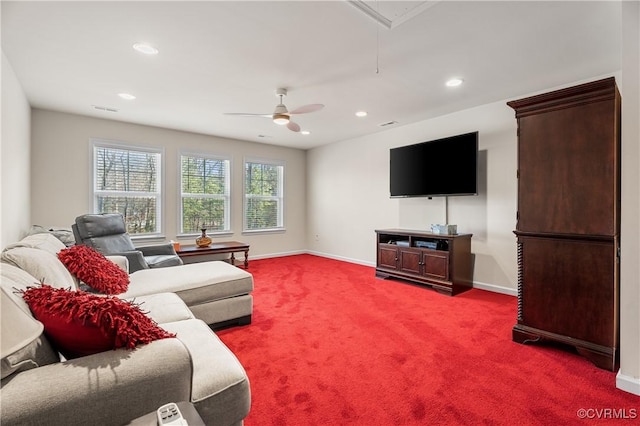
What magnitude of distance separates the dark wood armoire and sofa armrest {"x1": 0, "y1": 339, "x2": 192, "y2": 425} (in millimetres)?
2601

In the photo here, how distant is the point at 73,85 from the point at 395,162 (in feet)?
14.0

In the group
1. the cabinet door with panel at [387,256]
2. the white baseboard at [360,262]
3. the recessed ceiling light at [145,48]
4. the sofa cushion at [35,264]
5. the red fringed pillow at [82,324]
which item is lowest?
the white baseboard at [360,262]

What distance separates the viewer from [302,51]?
8.53 feet

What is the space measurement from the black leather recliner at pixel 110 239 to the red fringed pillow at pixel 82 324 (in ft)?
7.54

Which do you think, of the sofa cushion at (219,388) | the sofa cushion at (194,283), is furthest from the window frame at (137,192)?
the sofa cushion at (219,388)


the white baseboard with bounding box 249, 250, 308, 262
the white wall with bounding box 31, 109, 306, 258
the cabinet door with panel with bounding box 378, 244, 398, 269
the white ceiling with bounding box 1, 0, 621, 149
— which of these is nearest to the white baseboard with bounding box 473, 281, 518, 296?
the cabinet door with panel with bounding box 378, 244, 398, 269

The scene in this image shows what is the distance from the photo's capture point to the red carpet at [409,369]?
164 cm

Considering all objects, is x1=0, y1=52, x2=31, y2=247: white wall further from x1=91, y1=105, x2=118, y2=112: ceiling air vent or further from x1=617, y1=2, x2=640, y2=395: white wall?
x1=617, y1=2, x2=640, y2=395: white wall

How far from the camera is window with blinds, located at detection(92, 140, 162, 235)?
468 cm

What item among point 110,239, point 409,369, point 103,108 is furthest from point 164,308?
point 103,108

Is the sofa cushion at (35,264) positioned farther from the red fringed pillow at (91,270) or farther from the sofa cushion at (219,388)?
the sofa cushion at (219,388)

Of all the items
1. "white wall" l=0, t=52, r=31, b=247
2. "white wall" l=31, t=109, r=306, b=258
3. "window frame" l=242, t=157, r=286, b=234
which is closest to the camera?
"white wall" l=0, t=52, r=31, b=247

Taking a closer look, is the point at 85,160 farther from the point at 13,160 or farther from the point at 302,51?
the point at 302,51

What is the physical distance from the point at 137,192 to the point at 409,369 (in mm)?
4867
